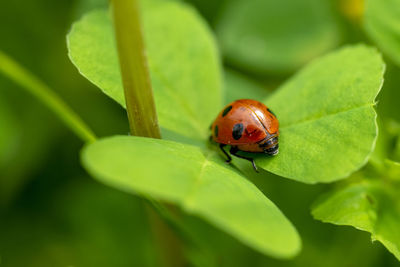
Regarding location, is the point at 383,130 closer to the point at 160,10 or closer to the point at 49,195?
the point at 160,10

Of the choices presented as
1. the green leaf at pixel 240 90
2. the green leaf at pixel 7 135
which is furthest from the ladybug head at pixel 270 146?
the green leaf at pixel 7 135

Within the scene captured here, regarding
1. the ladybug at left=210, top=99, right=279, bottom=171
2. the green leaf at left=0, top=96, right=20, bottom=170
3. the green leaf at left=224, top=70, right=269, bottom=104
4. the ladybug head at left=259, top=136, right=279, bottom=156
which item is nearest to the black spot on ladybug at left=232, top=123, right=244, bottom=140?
the ladybug at left=210, top=99, right=279, bottom=171

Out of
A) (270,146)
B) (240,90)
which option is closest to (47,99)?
(270,146)

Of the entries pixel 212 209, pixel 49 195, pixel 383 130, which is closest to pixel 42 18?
pixel 49 195

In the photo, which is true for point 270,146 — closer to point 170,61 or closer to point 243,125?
point 243,125

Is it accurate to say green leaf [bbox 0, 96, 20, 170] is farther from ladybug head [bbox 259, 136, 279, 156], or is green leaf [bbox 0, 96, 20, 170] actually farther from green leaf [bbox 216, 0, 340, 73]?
ladybug head [bbox 259, 136, 279, 156]

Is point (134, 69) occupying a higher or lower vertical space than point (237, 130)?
higher
